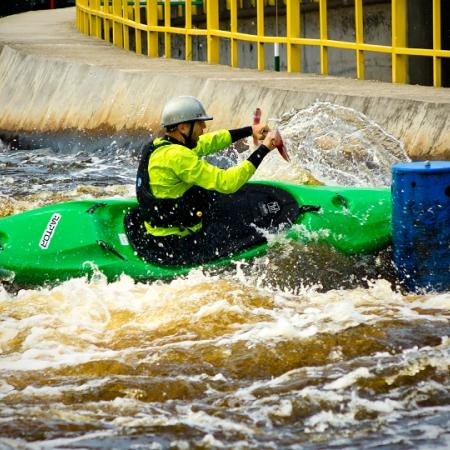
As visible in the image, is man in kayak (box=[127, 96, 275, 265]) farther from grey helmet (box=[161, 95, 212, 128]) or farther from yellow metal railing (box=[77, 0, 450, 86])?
yellow metal railing (box=[77, 0, 450, 86])

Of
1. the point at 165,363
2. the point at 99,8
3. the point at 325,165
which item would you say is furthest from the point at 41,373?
the point at 99,8

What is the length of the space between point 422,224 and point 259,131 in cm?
127

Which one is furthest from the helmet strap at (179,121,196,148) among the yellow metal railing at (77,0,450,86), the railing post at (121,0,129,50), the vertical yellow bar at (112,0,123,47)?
the vertical yellow bar at (112,0,123,47)

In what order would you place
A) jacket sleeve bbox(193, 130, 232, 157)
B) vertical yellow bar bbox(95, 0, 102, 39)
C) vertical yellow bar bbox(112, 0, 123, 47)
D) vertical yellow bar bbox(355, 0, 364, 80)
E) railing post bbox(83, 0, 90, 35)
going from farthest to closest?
1. railing post bbox(83, 0, 90, 35)
2. vertical yellow bar bbox(95, 0, 102, 39)
3. vertical yellow bar bbox(112, 0, 123, 47)
4. vertical yellow bar bbox(355, 0, 364, 80)
5. jacket sleeve bbox(193, 130, 232, 157)

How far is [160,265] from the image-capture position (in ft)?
28.3

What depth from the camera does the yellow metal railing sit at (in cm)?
1426

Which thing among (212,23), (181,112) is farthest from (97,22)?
(181,112)

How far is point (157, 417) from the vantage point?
6.55 m

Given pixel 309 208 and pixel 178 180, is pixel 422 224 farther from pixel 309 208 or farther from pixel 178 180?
pixel 178 180

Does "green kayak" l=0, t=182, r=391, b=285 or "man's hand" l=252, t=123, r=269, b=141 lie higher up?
"man's hand" l=252, t=123, r=269, b=141

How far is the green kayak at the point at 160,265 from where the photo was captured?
28.5 feet

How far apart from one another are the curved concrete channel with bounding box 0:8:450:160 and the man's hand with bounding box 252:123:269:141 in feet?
10.8

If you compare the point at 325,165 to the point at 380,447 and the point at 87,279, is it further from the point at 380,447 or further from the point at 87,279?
the point at 380,447

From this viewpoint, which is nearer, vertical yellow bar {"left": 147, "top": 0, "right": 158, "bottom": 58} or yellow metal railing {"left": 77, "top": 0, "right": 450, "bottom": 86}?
yellow metal railing {"left": 77, "top": 0, "right": 450, "bottom": 86}
